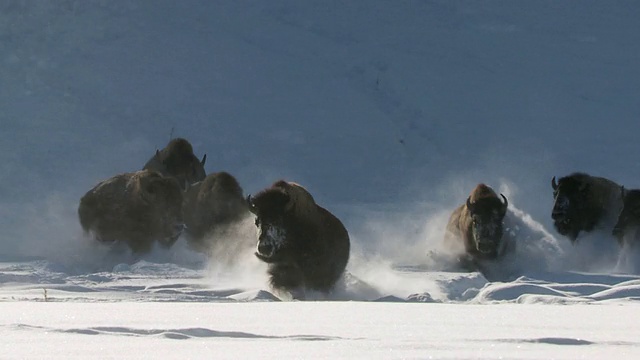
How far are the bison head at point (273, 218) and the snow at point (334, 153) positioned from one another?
0.49 metres

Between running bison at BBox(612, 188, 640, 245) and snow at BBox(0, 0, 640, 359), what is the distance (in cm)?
33

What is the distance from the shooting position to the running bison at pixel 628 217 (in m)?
15.2

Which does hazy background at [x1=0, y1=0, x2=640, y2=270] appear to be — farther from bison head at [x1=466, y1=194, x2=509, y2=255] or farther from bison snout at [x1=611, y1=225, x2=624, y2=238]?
bison head at [x1=466, y1=194, x2=509, y2=255]

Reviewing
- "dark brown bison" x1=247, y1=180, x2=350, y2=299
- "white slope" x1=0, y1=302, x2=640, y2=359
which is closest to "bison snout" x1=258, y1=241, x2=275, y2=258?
"dark brown bison" x1=247, y1=180, x2=350, y2=299

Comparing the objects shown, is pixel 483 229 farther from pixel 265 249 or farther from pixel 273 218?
pixel 265 249

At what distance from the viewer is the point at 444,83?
36.1 metres

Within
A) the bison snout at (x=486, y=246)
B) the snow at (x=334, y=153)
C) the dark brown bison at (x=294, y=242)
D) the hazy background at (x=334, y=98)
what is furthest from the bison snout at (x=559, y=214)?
the dark brown bison at (x=294, y=242)

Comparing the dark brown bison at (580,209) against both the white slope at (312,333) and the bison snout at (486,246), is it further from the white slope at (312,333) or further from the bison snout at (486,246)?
the white slope at (312,333)

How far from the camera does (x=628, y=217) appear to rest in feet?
50.1

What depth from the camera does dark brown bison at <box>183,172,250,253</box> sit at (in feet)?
49.5

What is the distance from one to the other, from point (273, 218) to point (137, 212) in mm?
4743

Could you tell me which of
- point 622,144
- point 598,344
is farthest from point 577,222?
point 622,144

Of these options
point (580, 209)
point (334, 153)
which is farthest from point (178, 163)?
point (334, 153)

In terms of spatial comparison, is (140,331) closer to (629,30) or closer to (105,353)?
(105,353)
